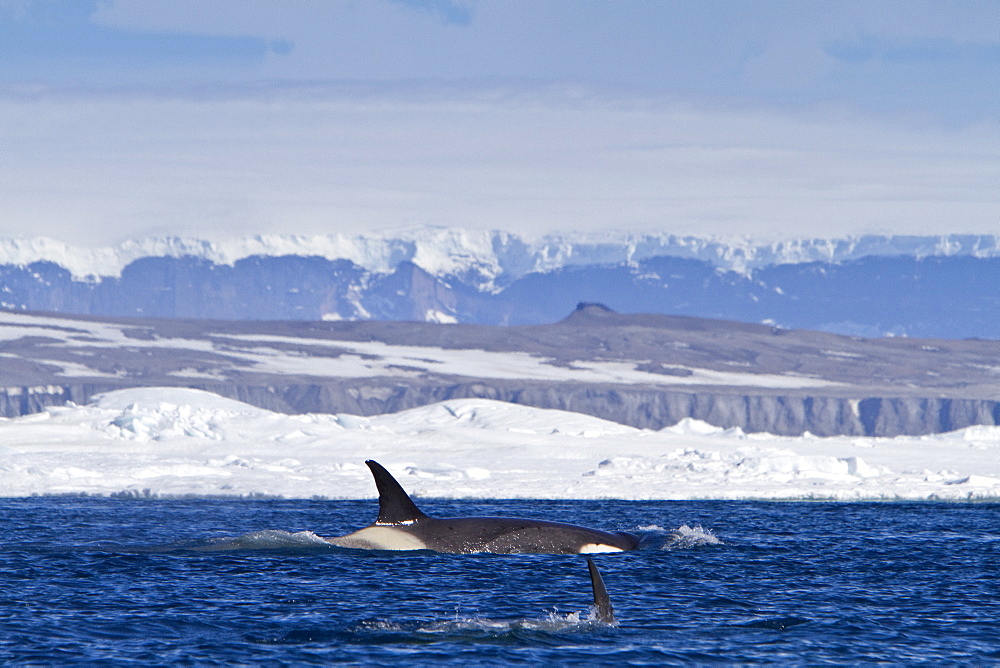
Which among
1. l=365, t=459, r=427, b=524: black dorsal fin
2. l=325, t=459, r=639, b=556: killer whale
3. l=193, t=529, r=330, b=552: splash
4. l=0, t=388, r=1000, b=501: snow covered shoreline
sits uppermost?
l=365, t=459, r=427, b=524: black dorsal fin

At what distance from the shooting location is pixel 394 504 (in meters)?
34.9

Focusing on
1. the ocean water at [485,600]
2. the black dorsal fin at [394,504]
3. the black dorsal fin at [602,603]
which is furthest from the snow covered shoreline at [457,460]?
the black dorsal fin at [602,603]

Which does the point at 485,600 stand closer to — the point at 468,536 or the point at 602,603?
the point at 602,603

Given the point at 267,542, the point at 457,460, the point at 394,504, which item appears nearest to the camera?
the point at 394,504

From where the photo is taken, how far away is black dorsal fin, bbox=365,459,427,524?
3391cm

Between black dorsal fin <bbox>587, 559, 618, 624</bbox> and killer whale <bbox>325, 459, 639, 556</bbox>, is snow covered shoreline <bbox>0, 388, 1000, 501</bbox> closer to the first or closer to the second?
killer whale <bbox>325, 459, 639, 556</bbox>

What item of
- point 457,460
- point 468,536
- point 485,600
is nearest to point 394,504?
point 468,536

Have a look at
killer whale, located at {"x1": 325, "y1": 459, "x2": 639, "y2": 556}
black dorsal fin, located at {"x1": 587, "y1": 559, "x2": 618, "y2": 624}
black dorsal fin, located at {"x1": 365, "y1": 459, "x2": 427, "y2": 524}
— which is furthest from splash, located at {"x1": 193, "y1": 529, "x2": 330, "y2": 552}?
black dorsal fin, located at {"x1": 587, "y1": 559, "x2": 618, "y2": 624}

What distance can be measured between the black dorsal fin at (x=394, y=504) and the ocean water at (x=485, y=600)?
0.95 meters

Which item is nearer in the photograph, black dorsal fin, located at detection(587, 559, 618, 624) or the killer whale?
black dorsal fin, located at detection(587, 559, 618, 624)

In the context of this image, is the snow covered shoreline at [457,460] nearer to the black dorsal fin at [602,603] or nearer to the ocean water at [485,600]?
the ocean water at [485,600]

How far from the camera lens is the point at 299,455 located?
8050cm

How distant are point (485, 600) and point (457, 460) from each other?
52.6 m

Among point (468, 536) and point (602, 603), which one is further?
point (468, 536)
